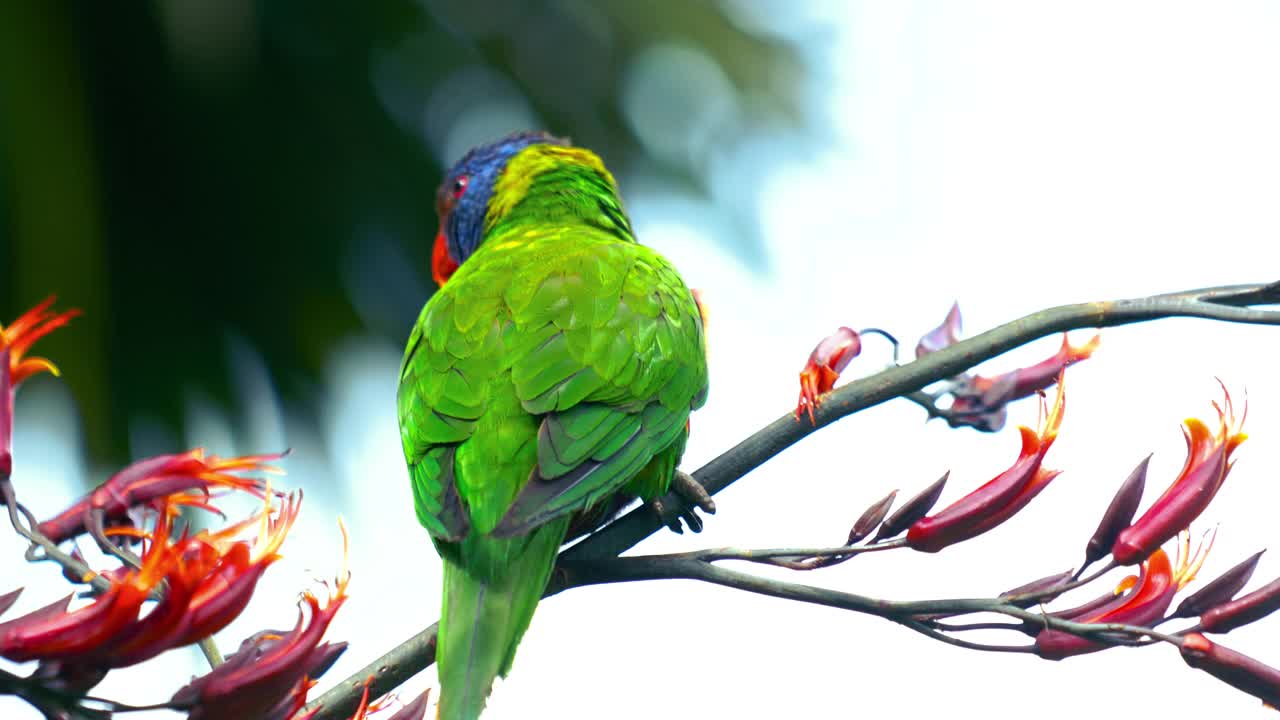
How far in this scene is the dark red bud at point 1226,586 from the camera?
139cm

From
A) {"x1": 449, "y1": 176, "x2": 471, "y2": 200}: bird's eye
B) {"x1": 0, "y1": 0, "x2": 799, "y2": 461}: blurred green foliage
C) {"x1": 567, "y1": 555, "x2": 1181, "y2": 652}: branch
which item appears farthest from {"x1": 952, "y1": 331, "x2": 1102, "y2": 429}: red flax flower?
{"x1": 0, "y1": 0, "x2": 799, "y2": 461}: blurred green foliage

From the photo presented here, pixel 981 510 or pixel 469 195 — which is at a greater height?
pixel 469 195

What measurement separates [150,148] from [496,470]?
308 centimetres

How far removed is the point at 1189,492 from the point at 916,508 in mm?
317

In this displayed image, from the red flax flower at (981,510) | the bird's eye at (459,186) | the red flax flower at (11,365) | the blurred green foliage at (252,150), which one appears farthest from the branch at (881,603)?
the blurred green foliage at (252,150)

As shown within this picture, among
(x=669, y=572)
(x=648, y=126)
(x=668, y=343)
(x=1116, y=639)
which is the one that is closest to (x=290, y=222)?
(x=648, y=126)

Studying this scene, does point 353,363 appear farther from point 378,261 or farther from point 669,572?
point 669,572

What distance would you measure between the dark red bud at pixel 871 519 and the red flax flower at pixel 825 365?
0.42 feet

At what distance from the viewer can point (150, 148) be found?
14.6 ft

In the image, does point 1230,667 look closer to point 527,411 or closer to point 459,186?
point 527,411

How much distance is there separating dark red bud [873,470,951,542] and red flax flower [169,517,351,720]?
0.66 meters

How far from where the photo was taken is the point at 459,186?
388 cm

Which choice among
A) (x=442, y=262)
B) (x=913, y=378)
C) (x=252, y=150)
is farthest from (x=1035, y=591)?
(x=252, y=150)

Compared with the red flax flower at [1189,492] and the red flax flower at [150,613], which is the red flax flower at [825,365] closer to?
the red flax flower at [1189,492]
